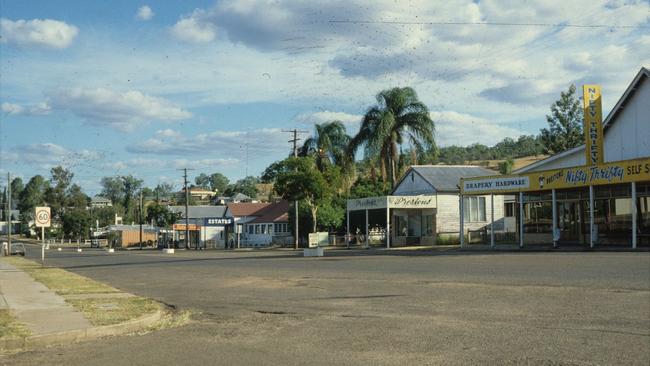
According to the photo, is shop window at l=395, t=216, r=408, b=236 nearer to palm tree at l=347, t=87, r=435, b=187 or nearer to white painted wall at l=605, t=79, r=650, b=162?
palm tree at l=347, t=87, r=435, b=187

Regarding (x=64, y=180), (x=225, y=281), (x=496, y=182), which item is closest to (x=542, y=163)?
(x=496, y=182)

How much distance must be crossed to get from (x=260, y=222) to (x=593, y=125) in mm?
50403

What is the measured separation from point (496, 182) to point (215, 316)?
27.1m

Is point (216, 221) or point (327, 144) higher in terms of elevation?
point (327, 144)

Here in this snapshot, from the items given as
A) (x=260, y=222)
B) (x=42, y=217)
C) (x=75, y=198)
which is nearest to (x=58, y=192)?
Answer: (x=75, y=198)

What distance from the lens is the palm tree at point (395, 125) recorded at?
49688 millimetres

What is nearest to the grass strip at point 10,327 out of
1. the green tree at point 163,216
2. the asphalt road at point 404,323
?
the asphalt road at point 404,323

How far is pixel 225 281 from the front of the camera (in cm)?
2098

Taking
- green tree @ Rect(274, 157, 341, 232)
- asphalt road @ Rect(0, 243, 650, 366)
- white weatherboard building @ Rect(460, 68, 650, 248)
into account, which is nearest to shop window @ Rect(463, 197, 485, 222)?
white weatherboard building @ Rect(460, 68, 650, 248)

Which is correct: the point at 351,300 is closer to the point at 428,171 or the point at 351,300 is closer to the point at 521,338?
the point at 521,338

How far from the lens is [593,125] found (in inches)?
1252

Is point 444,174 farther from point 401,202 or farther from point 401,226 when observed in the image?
point 401,202

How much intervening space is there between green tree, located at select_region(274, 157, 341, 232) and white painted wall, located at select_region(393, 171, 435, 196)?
20.6ft

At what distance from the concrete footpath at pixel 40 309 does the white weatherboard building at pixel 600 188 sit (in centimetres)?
2341
